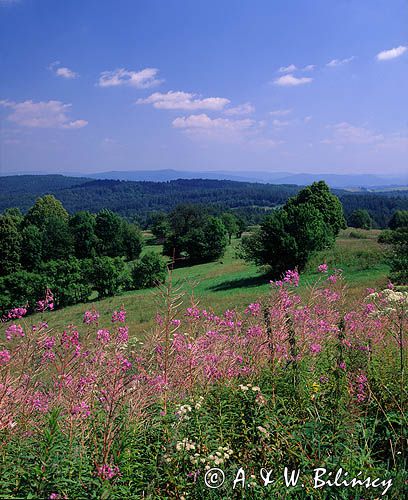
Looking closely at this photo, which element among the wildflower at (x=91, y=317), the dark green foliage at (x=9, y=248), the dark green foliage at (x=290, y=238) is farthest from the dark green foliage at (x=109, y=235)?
the wildflower at (x=91, y=317)

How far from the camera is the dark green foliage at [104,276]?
4469 cm

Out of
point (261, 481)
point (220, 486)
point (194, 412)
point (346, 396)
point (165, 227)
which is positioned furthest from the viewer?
point (165, 227)

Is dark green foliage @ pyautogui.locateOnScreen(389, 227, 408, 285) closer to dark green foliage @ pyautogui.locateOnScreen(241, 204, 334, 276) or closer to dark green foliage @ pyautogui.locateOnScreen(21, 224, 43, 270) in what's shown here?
dark green foliage @ pyautogui.locateOnScreen(241, 204, 334, 276)

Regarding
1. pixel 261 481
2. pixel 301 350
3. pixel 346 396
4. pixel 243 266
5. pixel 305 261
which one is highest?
pixel 301 350

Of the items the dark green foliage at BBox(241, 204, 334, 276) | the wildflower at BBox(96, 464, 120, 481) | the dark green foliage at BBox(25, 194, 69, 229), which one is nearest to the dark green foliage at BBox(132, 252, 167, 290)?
the dark green foliage at BBox(241, 204, 334, 276)

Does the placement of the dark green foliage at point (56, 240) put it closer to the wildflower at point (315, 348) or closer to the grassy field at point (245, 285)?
the grassy field at point (245, 285)

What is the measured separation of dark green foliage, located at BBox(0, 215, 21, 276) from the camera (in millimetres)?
48750

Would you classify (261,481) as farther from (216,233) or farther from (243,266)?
(216,233)

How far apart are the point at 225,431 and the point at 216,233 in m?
58.1

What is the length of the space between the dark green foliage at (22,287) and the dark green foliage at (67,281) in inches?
39.5

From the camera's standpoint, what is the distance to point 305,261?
34.2m

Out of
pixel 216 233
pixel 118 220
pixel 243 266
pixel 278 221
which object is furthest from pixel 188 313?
pixel 118 220

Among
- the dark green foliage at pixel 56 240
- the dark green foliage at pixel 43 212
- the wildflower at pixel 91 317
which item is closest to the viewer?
the wildflower at pixel 91 317

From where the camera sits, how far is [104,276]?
44.7 metres
